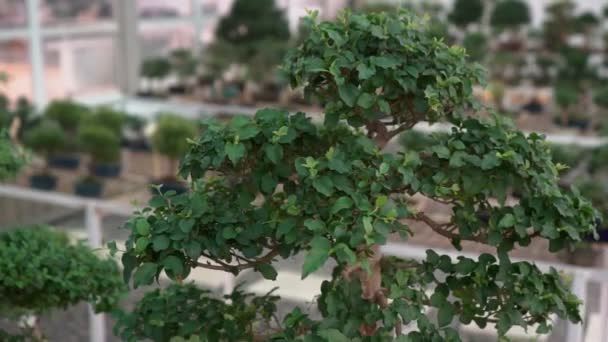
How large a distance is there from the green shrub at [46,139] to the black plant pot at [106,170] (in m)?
0.25

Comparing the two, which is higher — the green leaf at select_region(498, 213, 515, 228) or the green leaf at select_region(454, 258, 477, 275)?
the green leaf at select_region(498, 213, 515, 228)

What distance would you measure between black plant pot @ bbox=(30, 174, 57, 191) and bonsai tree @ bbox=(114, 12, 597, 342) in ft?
11.9

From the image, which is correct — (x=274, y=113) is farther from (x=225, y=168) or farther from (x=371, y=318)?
(x=371, y=318)

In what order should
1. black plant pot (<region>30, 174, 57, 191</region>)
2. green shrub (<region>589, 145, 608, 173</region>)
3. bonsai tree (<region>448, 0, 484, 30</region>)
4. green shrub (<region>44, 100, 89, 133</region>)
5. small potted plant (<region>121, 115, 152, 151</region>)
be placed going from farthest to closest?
bonsai tree (<region>448, 0, 484, 30</region>) < small potted plant (<region>121, 115, 152, 151</region>) < green shrub (<region>44, 100, 89, 133</region>) < black plant pot (<region>30, 174, 57, 191</region>) < green shrub (<region>589, 145, 608, 173</region>)

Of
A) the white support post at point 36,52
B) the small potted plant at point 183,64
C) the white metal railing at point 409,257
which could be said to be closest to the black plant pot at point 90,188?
the white support post at point 36,52

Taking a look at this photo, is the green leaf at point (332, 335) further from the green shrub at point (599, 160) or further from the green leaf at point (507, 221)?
the green shrub at point (599, 160)

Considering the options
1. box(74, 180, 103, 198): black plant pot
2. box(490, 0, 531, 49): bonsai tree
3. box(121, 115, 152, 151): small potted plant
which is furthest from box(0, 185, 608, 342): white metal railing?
box(490, 0, 531, 49): bonsai tree

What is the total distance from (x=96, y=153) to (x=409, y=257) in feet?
10.5

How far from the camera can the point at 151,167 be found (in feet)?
17.7

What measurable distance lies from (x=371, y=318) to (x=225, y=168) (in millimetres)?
339

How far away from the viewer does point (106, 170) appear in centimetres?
495

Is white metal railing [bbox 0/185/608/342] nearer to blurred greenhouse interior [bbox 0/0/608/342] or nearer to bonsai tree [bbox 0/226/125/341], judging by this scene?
blurred greenhouse interior [bbox 0/0/608/342]

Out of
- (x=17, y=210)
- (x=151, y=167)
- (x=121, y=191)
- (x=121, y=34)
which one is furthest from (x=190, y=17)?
(x=17, y=210)

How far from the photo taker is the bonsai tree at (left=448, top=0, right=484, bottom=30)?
26.2 feet
